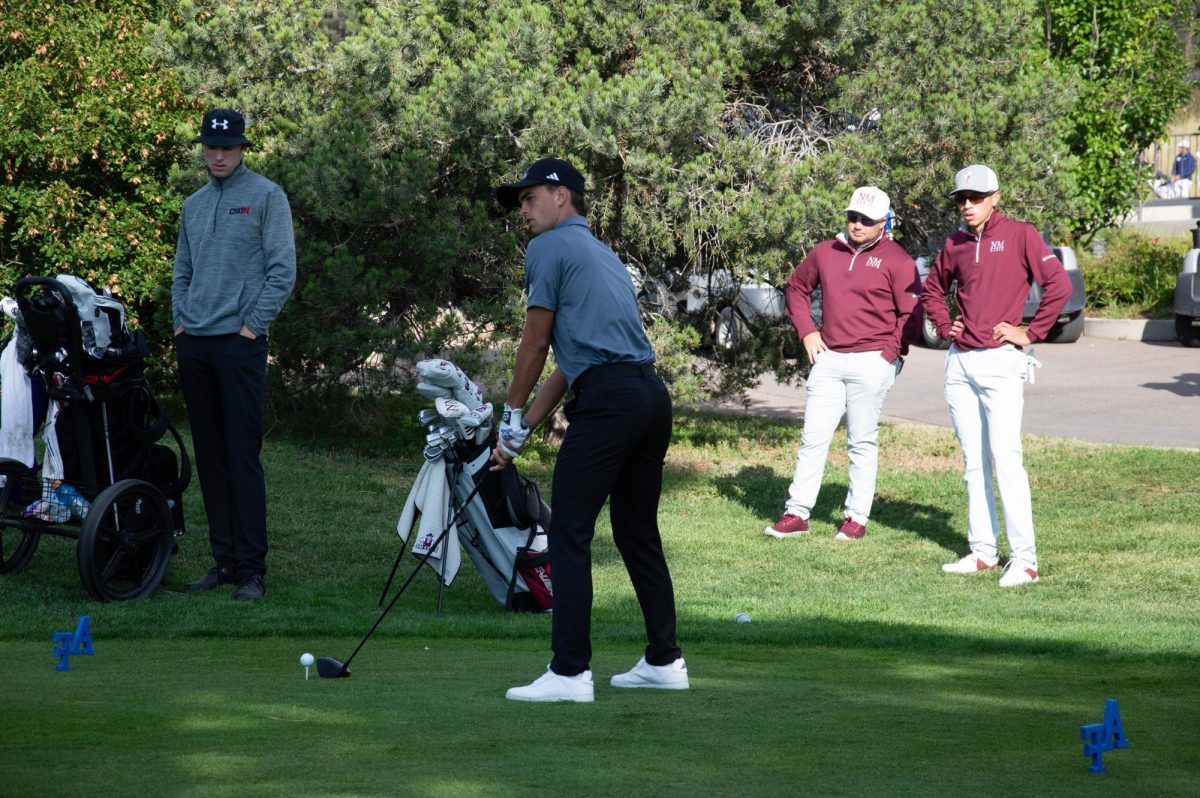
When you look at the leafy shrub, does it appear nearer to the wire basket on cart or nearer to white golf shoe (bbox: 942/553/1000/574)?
white golf shoe (bbox: 942/553/1000/574)

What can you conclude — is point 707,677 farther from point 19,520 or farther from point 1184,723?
point 19,520

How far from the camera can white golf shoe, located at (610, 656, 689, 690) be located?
5.61m

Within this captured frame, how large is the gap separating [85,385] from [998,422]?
508cm

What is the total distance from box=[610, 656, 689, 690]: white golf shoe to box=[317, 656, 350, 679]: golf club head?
41.4 inches

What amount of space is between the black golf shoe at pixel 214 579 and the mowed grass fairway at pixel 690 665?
0.77 feet

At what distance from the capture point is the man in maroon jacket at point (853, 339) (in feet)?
32.0

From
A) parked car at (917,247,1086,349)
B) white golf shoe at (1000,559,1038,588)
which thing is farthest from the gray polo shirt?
parked car at (917,247,1086,349)

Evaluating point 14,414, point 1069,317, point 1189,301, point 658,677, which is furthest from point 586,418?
point 1069,317

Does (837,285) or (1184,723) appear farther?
(837,285)

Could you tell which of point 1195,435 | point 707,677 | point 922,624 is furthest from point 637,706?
point 1195,435

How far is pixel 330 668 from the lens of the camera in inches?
223

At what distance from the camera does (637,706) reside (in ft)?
17.3

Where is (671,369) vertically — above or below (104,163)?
below

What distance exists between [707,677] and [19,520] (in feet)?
12.3
